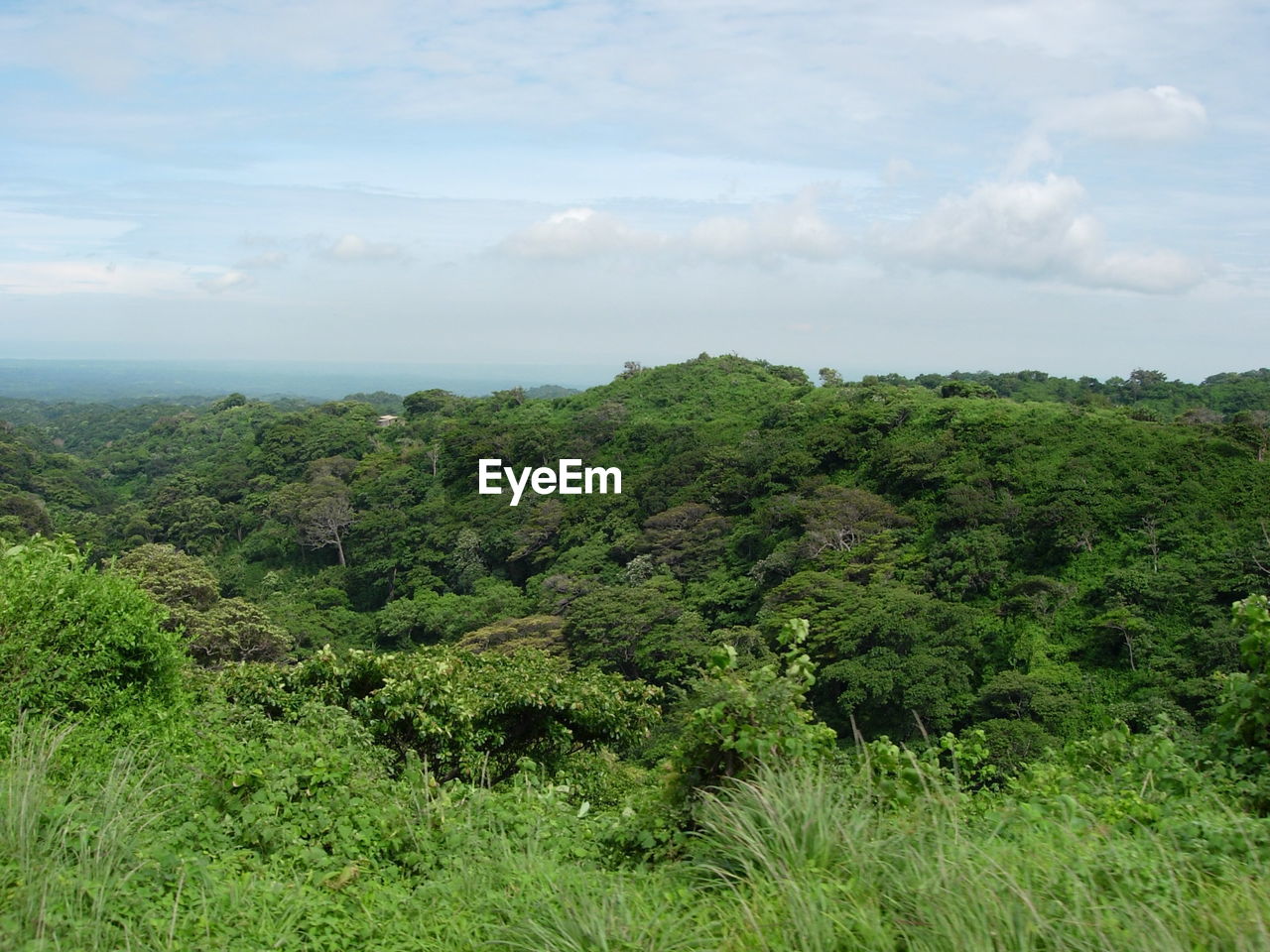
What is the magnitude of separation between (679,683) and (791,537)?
548 cm

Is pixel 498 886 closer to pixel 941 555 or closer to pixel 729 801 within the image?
pixel 729 801

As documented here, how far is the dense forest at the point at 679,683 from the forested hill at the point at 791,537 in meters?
0.10

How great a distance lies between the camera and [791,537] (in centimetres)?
1934

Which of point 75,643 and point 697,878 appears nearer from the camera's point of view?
point 697,878

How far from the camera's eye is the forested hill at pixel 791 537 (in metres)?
13.2

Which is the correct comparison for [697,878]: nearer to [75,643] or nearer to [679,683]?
[75,643]

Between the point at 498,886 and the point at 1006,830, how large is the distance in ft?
5.33

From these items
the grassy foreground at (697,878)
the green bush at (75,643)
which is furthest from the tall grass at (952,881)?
the green bush at (75,643)

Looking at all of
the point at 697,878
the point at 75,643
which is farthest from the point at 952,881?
the point at 75,643

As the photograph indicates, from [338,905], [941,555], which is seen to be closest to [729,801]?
[338,905]

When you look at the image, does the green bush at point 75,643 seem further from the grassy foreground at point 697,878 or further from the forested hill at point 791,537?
the forested hill at point 791,537

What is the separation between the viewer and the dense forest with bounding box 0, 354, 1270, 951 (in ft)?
8.05

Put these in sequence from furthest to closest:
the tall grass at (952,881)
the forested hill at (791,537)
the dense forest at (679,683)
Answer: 1. the forested hill at (791,537)
2. the dense forest at (679,683)
3. the tall grass at (952,881)

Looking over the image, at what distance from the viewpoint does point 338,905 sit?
2.68 meters
